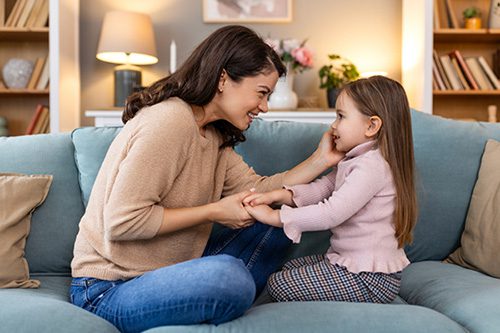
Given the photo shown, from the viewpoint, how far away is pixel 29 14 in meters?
3.73

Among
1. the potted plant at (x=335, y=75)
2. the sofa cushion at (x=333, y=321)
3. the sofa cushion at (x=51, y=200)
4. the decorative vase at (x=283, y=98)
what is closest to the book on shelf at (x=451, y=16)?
the potted plant at (x=335, y=75)

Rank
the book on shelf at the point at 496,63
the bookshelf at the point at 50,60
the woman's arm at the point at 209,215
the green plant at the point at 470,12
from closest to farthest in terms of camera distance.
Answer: the woman's arm at the point at 209,215 < the bookshelf at the point at 50,60 < the green plant at the point at 470,12 < the book on shelf at the point at 496,63

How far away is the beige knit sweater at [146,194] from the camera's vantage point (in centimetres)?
136

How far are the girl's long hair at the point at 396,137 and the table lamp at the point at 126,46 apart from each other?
2371 mm

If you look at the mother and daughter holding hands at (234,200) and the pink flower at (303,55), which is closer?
the mother and daughter holding hands at (234,200)

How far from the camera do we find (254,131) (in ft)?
6.10

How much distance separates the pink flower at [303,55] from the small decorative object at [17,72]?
165cm

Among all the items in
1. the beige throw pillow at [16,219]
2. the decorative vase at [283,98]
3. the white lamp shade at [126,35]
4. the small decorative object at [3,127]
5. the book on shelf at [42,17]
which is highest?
the book on shelf at [42,17]

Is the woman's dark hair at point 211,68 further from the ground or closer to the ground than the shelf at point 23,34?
closer to the ground

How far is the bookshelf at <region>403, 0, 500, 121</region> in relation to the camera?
11.8 ft

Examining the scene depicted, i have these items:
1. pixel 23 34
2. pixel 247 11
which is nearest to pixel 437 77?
pixel 247 11

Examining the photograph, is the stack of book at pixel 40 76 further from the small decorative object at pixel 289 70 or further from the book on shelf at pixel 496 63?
the book on shelf at pixel 496 63

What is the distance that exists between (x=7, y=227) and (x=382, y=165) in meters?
0.98

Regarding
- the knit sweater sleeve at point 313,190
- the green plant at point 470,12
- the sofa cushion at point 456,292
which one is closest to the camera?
the sofa cushion at point 456,292
